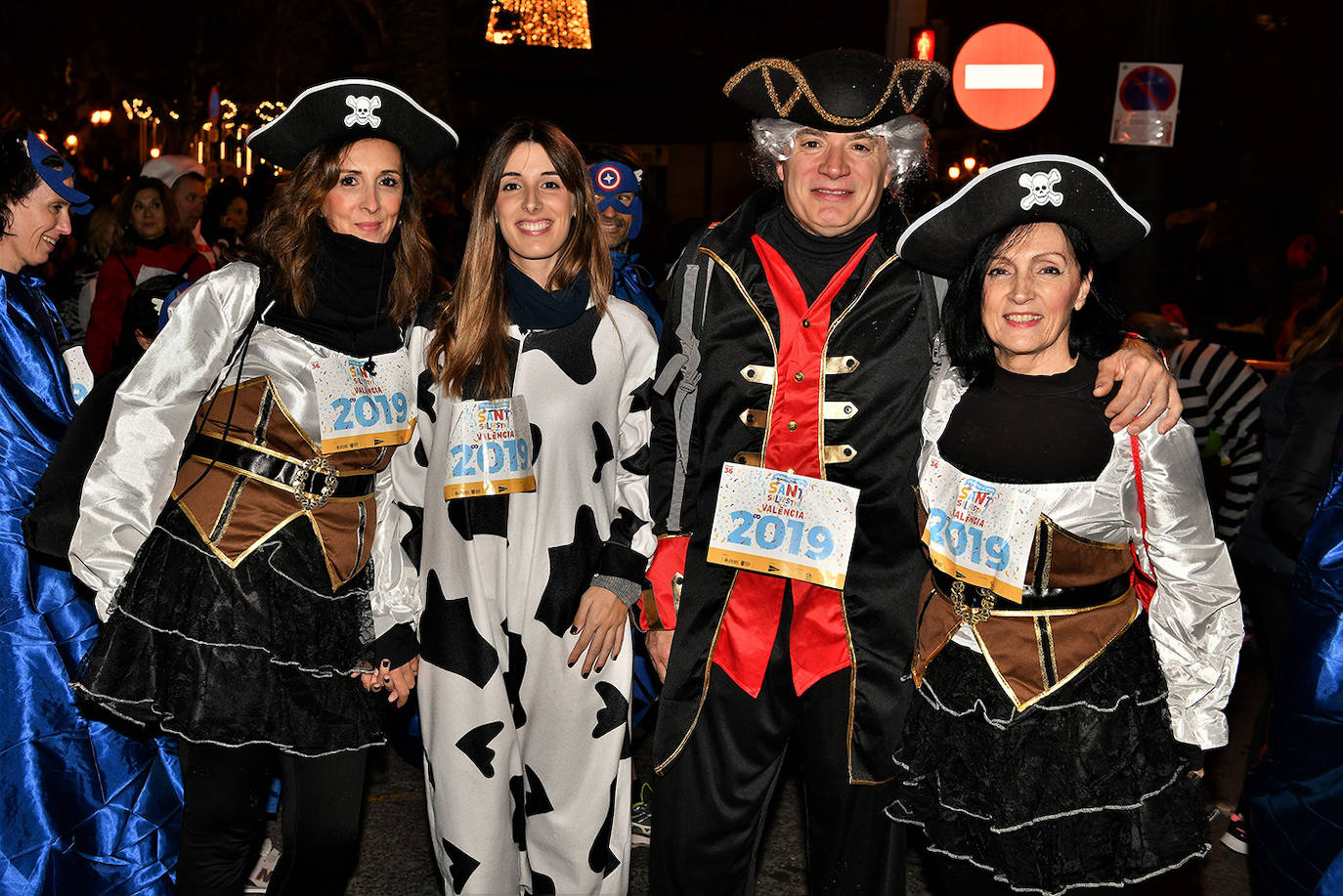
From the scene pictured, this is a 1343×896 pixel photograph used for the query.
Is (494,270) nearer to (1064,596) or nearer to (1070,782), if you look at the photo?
(1064,596)

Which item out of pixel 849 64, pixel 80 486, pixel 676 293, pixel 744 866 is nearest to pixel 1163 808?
pixel 744 866

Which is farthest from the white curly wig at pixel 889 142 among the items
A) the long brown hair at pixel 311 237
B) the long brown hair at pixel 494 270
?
the long brown hair at pixel 311 237

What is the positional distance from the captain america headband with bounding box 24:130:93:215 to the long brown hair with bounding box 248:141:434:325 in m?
0.61

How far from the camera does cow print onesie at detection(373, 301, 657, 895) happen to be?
320cm

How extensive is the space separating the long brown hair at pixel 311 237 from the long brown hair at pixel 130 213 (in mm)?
4531

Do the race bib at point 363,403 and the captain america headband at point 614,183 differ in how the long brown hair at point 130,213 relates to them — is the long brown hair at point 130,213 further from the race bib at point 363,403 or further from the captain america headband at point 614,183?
the race bib at point 363,403

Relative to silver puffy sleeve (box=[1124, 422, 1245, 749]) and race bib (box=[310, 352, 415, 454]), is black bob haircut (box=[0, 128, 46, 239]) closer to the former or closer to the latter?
race bib (box=[310, 352, 415, 454])

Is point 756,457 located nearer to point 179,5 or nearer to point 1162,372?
point 1162,372

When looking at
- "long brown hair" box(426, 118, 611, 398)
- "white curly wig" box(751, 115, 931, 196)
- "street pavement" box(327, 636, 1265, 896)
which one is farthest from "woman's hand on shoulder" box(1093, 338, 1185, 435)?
"street pavement" box(327, 636, 1265, 896)

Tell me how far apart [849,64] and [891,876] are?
6.79ft

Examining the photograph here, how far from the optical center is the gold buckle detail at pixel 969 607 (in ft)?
9.18

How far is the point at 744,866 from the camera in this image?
331cm

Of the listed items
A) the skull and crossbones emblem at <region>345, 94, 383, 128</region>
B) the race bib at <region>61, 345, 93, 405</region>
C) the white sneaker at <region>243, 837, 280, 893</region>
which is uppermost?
the skull and crossbones emblem at <region>345, 94, 383, 128</region>

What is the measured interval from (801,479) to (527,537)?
2.37 ft
